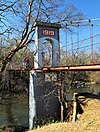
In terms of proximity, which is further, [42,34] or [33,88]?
[42,34]

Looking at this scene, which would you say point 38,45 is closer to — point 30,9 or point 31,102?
point 30,9

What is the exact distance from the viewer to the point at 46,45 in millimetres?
11305

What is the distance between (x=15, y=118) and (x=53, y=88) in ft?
8.52

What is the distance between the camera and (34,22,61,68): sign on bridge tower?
10750mm

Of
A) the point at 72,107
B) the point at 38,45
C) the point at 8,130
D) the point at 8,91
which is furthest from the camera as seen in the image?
the point at 8,91

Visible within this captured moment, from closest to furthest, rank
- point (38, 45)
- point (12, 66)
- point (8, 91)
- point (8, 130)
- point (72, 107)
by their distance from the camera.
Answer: point (8, 130), point (72, 107), point (38, 45), point (12, 66), point (8, 91)

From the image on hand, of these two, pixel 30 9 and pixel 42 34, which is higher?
pixel 30 9

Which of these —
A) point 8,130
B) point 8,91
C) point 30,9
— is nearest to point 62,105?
point 8,130

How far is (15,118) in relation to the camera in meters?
11.4

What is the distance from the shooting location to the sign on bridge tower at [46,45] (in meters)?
10.8

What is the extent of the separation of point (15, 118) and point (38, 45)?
3510 mm

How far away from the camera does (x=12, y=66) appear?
51.6ft

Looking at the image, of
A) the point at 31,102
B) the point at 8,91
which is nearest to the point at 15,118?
the point at 31,102

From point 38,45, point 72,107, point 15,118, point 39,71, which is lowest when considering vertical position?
point 15,118
